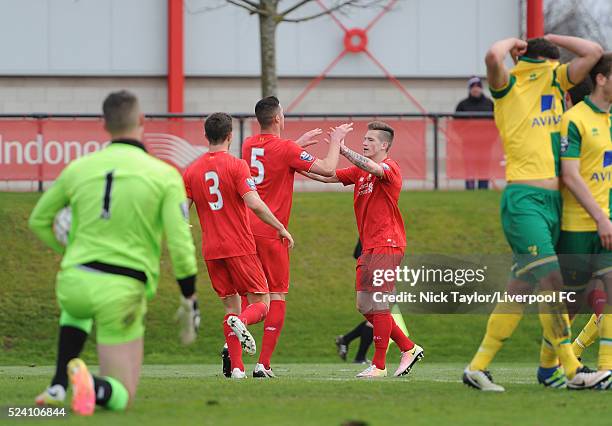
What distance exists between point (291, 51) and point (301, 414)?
78.0ft

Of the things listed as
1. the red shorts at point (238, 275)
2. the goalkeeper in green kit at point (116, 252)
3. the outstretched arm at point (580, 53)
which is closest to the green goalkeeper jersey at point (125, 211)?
the goalkeeper in green kit at point (116, 252)

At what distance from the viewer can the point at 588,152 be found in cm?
968

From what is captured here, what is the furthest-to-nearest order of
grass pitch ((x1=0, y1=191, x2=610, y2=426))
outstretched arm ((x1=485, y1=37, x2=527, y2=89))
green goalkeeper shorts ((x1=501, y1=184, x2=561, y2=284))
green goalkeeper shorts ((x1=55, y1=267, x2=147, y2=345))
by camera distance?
green goalkeeper shorts ((x1=501, y1=184, x2=561, y2=284))
outstretched arm ((x1=485, y1=37, x2=527, y2=89))
grass pitch ((x1=0, y1=191, x2=610, y2=426))
green goalkeeper shorts ((x1=55, y1=267, x2=147, y2=345))

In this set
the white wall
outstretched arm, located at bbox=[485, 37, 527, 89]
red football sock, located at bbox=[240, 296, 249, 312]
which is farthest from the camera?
the white wall

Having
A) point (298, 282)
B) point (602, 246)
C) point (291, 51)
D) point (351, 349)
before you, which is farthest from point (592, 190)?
point (291, 51)

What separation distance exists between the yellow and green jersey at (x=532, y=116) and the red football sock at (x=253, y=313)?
3.06 m

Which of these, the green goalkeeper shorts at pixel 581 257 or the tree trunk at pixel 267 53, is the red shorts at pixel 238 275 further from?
the tree trunk at pixel 267 53

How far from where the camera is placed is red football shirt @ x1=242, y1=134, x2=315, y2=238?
40.1 ft

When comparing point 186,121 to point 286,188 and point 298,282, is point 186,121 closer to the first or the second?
point 298,282

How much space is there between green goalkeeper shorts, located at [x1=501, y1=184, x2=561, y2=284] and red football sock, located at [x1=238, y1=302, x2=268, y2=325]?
9.71 feet

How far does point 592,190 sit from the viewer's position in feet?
31.9

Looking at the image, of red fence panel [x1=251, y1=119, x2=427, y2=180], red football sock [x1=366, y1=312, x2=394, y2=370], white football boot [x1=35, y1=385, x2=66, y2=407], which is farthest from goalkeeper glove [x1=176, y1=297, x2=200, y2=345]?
red fence panel [x1=251, y1=119, x2=427, y2=180]

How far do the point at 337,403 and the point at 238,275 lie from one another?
11.3ft

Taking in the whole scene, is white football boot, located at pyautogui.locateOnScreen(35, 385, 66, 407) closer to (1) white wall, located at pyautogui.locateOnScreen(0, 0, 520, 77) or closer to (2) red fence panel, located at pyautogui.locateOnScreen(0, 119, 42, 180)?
(2) red fence panel, located at pyautogui.locateOnScreen(0, 119, 42, 180)
